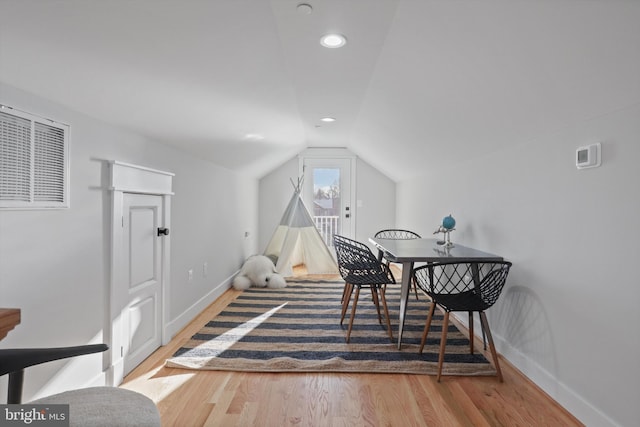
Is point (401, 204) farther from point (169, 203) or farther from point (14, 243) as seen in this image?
point (14, 243)

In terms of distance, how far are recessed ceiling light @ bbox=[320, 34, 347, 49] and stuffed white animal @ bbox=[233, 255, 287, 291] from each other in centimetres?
310

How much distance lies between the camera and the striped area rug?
2268 millimetres

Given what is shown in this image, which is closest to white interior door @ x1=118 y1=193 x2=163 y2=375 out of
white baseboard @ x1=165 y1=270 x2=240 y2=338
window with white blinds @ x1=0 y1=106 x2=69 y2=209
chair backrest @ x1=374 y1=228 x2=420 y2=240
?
white baseboard @ x1=165 y1=270 x2=240 y2=338

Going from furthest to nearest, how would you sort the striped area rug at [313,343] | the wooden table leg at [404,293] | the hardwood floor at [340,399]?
the wooden table leg at [404,293] < the striped area rug at [313,343] < the hardwood floor at [340,399]

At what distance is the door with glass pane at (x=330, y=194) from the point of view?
6180 mm

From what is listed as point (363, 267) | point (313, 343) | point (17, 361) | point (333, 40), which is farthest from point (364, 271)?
point (17, 361)

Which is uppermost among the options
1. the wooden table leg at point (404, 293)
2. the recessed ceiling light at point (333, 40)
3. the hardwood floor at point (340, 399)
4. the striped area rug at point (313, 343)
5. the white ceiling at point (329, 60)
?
the recessed ceiling light at point (333, 40)

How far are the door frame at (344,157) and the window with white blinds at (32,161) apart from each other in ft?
15.1

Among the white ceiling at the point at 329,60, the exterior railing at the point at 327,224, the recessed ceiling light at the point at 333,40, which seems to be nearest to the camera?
the white ceiling at the point at 329,60

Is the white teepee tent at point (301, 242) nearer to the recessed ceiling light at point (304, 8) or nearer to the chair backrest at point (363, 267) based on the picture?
the chair backrest at point (363, 267)

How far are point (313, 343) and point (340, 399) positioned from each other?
733mm

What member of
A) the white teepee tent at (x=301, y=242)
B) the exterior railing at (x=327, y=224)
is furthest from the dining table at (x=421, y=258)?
the exterior railing at (x=327, y=224)

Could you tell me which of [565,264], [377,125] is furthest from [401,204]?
[565,264]

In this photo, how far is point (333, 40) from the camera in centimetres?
196
